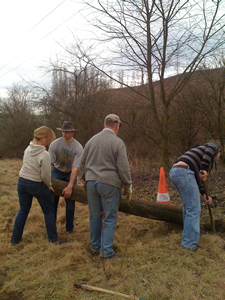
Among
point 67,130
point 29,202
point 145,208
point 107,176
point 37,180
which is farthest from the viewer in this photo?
point 145,208

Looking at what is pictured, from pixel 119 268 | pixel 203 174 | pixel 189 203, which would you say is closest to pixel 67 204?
pixel 119 268

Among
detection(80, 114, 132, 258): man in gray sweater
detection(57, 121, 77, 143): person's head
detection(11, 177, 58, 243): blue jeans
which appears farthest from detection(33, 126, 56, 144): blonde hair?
detection(80, 114, 132, 258): man in gray sweater

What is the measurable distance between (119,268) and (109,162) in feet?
4.53

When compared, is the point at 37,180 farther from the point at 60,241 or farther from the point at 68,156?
the point at 60,241

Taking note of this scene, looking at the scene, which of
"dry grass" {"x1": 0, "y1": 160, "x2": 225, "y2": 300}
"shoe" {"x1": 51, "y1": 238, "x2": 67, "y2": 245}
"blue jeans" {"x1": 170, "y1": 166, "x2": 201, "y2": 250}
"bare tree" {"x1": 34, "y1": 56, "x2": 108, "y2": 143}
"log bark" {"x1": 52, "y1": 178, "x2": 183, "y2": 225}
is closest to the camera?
"dry grass" {"x1": 0, "y1": 160, "x2": 225, "y2": 300}

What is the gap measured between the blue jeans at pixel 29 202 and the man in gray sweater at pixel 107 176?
84 cm

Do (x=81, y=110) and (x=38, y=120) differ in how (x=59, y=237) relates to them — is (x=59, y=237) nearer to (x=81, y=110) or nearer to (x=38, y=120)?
(x=81, y=110)

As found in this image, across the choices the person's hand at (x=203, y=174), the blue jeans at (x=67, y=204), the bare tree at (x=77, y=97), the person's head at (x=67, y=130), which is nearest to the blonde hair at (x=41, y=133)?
the person's head at (x=67, y=130)

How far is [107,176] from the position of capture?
335cm

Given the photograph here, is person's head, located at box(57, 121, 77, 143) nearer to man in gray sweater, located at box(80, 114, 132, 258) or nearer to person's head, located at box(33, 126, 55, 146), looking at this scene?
person's head, located at box(33, 126, 55, 146)

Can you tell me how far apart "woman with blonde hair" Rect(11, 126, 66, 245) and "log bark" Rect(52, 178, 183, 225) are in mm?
516

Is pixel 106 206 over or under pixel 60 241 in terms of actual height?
over

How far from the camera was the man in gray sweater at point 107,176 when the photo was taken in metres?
3.35

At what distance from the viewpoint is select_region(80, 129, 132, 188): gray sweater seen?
11.0 ft
